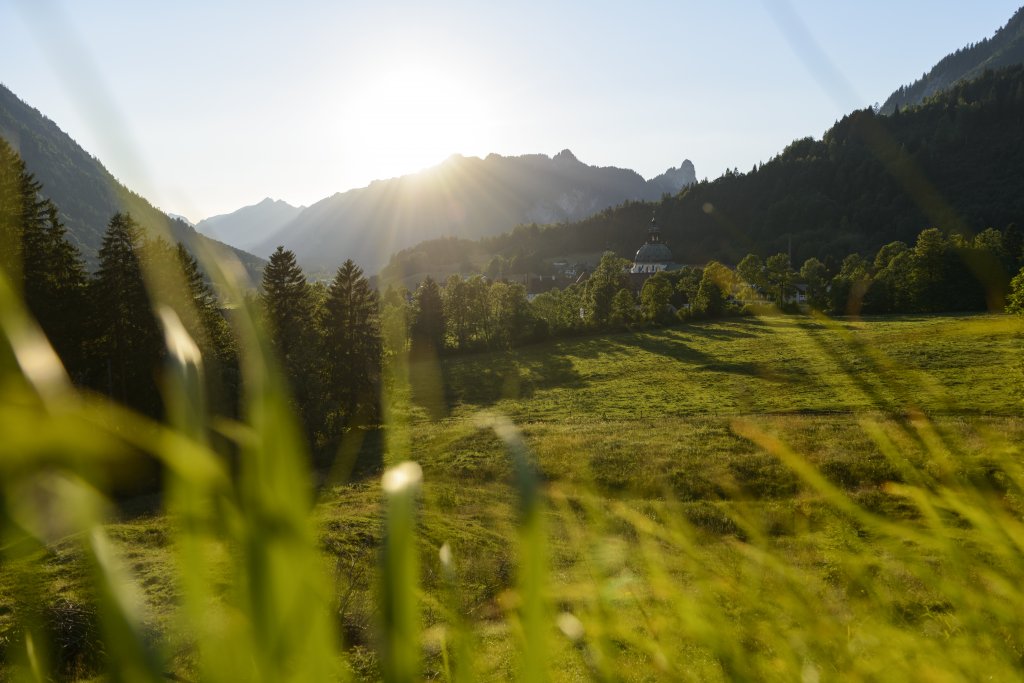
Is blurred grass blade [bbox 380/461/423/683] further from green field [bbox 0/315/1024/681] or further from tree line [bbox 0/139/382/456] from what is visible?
tree line [bbox 0/139/382/456]

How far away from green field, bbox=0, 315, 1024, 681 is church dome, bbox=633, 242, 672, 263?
324 ft

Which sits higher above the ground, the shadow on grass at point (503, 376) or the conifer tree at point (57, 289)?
the conifer tree at point (57, 289)

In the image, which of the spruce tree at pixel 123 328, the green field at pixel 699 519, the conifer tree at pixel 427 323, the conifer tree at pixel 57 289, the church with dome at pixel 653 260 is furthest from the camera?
the church with dome at pixel 653 260

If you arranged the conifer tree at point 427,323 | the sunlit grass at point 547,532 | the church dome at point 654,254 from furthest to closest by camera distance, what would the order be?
the church dome at point 654,254 → the conifer tree at point 427,323 → the sunlit grass at point 547,532

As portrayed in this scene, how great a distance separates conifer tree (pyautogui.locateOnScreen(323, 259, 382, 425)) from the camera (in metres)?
47.7

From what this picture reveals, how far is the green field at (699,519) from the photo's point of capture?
1893mm

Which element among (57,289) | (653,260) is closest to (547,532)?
(57,289)

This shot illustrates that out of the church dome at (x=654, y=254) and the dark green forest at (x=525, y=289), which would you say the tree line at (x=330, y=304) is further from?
the church dome at (x=654, y=254)

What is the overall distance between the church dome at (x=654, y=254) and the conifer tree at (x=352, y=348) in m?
140

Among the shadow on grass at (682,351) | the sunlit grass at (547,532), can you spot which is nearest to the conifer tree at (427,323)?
the shadow on grass at (682,351)

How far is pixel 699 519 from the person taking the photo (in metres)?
21.4

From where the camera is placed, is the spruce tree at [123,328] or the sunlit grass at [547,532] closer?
the sunlit grass at [547,532]

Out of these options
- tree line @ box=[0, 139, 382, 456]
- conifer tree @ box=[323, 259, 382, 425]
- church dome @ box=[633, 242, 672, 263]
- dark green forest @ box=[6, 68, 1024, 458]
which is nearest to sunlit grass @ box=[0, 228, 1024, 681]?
dark green forest @ box=[6, 68, 1024, 458]

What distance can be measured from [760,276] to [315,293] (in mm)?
82119
